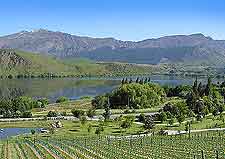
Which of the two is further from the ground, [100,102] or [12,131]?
[100,102]

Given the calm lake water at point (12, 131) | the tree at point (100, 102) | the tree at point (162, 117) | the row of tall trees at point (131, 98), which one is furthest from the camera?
the row of tall trees at point (131, 98)

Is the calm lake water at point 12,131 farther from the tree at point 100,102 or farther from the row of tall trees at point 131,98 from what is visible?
the row of tall trees at point 131,98

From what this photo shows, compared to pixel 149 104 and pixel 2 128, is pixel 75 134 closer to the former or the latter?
pixel 2 128

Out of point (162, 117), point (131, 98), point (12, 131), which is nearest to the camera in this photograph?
point (12, 131)

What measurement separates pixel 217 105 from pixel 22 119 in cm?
5320

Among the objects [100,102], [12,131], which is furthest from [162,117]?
[100,102]

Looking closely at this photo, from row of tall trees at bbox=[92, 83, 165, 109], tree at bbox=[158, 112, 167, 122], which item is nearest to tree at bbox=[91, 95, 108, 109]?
row of tall trees at bbox=[92, 83, 165, 109]

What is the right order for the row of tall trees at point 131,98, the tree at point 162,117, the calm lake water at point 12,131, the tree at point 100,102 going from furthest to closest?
the row of tall trees at point 131,98, the tree at point 100,102, the tree at point 162,117, the calm lake water at point 12,131

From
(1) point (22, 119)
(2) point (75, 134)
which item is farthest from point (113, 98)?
(2) point (75, 134)

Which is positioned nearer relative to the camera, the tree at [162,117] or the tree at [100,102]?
the tree at [162,117]

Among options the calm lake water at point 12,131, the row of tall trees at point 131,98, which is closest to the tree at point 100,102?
the row of tall trees at point 131,98

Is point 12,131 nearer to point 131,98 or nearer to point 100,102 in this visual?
point 100,102

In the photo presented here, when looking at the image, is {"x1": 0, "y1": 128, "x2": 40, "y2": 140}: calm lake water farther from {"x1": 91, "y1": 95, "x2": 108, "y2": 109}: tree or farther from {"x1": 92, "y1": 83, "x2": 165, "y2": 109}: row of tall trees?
{"x1": 92, "y1": 83, "x2": 165, "y2": 109}: row of tall trees

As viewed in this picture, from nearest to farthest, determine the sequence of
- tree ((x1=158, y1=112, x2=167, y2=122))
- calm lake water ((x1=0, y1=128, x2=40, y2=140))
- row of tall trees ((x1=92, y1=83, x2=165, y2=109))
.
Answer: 1. calm lake water ((x1=0, y1=128, x2=40, y2=140))
2. tree ((x1=158, y1=112, x2=167, y2=122))
3. row of tall trees ((x1=92, y1=83, x2=165, y2=109))
